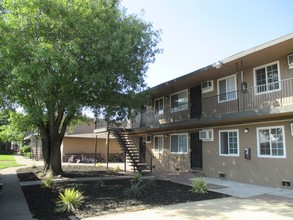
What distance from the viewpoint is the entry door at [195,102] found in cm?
1745

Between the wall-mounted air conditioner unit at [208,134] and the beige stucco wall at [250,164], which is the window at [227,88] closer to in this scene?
the beige stucco wall at [250,164]

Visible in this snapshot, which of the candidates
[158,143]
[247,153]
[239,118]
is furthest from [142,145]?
[239,118]

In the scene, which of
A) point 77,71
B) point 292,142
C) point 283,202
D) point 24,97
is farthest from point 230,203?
point 24,97

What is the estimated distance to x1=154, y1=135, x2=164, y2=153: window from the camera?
21.3 metres

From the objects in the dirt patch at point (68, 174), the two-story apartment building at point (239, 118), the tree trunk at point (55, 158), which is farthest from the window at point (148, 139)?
the tree trunk at point (55, 158)

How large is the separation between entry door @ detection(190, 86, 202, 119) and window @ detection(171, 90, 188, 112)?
706 mm

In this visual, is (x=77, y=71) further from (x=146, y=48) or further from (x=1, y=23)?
(x=146, y=48)

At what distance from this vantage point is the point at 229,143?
15.2 metres

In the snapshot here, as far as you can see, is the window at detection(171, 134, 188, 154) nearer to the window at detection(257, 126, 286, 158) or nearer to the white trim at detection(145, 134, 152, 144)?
the white trim at detection(145, 134, 152, 144)

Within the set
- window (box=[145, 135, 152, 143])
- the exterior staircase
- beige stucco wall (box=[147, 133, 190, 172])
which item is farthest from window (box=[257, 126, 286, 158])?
window (box=[145, 135, 152, 143])

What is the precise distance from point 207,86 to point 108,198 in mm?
9888

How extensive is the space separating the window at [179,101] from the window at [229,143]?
13.1ft

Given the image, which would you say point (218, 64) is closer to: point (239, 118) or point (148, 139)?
point (239, 118)

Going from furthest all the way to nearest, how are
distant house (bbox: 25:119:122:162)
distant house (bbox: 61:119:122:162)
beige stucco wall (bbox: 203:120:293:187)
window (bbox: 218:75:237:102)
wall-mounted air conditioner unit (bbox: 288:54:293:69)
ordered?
distant house (bbox: 61:119:122:162) < distant house (bbox: 25:119:122:162) < window (bbox: 218:75:237:102) < wall-mounted air conditioner unit (bbox: 288:54:293:69) < beige stucco wall (bbox: 203:120:293:187)
